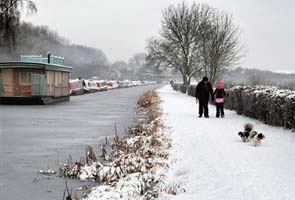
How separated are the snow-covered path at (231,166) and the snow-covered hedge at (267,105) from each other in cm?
56

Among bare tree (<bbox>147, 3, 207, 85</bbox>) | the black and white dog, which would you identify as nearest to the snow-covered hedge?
the black and white dog

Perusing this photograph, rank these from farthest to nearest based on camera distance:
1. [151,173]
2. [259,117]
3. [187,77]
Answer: [187,77], [259,117], [151,173]

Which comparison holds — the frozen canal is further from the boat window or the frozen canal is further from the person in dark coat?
the boat window

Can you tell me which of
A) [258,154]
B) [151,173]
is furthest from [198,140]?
[151,173]

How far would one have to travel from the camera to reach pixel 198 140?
12336mm

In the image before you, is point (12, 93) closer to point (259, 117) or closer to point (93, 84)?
point (259, 117)

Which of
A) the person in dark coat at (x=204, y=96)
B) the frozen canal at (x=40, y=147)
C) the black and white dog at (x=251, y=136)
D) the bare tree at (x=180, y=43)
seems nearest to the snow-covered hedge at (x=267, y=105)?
the person in dark coat at (x=204, y=96)

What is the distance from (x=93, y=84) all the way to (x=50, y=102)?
29785 mm

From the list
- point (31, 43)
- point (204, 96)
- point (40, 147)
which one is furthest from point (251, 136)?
point (31, 43)

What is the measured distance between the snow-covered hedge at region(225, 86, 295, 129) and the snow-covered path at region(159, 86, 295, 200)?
0.56 meters

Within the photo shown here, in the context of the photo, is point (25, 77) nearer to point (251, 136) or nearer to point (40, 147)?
point (40, 147)

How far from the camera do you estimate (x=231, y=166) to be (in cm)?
858

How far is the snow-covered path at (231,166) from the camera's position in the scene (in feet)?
22.6

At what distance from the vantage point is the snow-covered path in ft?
22.6
